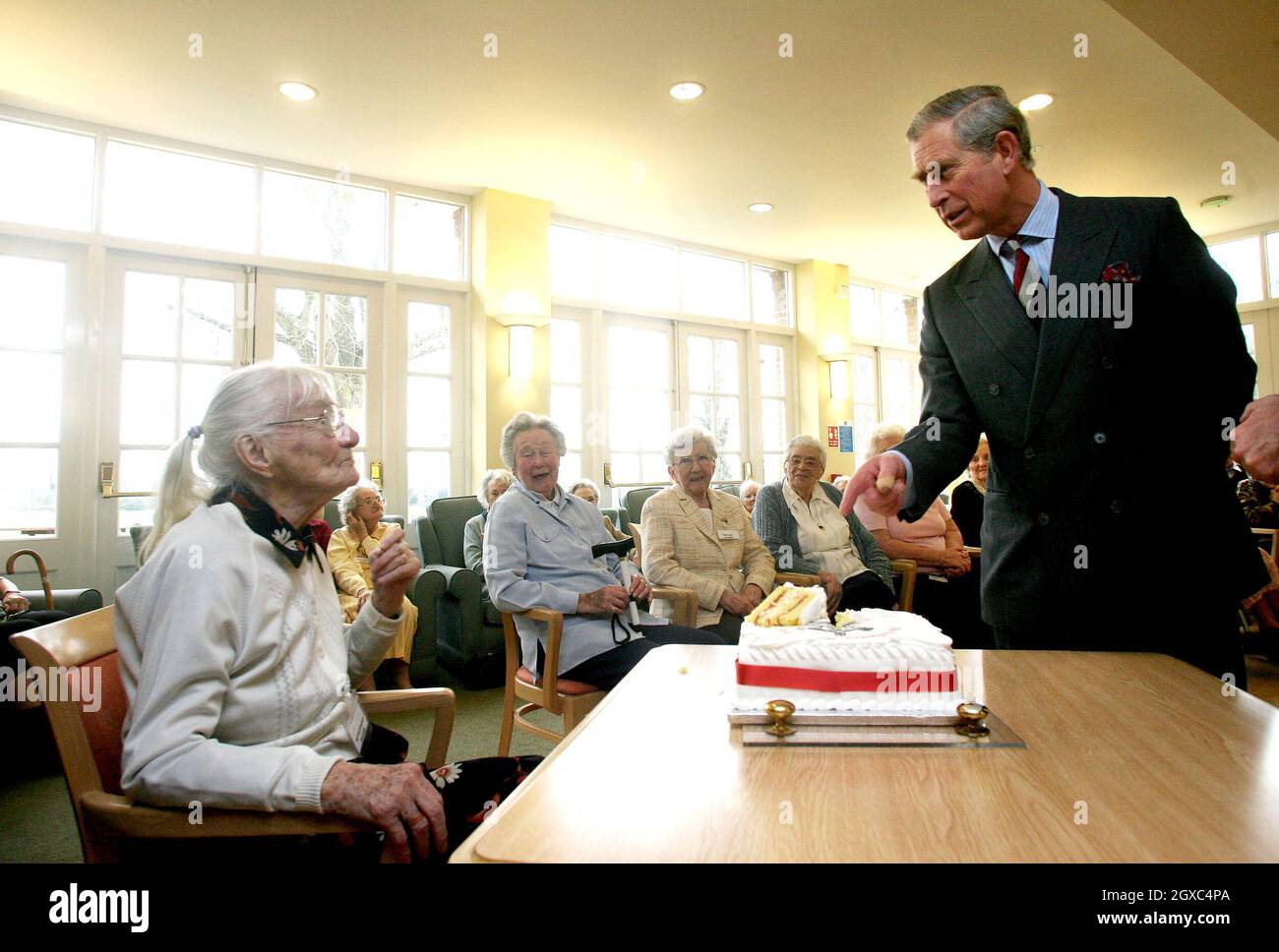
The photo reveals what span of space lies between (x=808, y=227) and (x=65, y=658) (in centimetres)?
655

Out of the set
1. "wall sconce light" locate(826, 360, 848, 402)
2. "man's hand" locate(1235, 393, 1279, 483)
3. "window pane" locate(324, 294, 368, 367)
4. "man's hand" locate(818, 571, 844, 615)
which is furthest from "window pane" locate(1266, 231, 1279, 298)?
"man's hand" locate(1235, 393, 1279, 483)

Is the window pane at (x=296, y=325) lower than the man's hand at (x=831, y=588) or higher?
higher

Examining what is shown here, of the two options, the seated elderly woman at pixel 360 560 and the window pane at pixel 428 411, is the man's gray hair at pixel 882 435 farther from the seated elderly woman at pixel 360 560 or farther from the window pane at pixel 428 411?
the window pane at pixel 428 411

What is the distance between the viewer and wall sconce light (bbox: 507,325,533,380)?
18.3ft

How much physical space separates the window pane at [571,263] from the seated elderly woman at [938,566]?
3.51 m

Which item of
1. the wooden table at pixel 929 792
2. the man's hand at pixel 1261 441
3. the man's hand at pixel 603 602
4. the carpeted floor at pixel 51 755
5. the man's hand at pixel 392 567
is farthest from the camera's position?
the man's hand at pixel 603 602

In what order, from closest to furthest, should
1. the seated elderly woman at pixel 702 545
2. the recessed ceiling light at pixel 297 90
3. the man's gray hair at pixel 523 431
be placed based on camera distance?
the man's gray hair at pixel 523 431 → the seated elderly woman at pixel 702 545 → the recessed ceiling light at pixel 297 90

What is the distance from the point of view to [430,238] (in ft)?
18.7

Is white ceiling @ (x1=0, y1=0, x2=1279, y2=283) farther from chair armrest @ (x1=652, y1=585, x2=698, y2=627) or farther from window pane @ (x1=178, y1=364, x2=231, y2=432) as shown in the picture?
chair armrest @ (x1=652, y1=585, x2=698, y2=627)

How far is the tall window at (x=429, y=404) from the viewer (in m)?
5.57

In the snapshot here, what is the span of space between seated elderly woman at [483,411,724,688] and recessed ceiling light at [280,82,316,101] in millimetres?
2690

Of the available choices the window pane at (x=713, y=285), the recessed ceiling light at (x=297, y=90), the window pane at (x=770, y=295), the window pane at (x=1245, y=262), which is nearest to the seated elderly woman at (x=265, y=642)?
the recessed ceiling light at (x=297, y=90)

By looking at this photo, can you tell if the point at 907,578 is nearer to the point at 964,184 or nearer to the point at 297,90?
the point at 964,184
